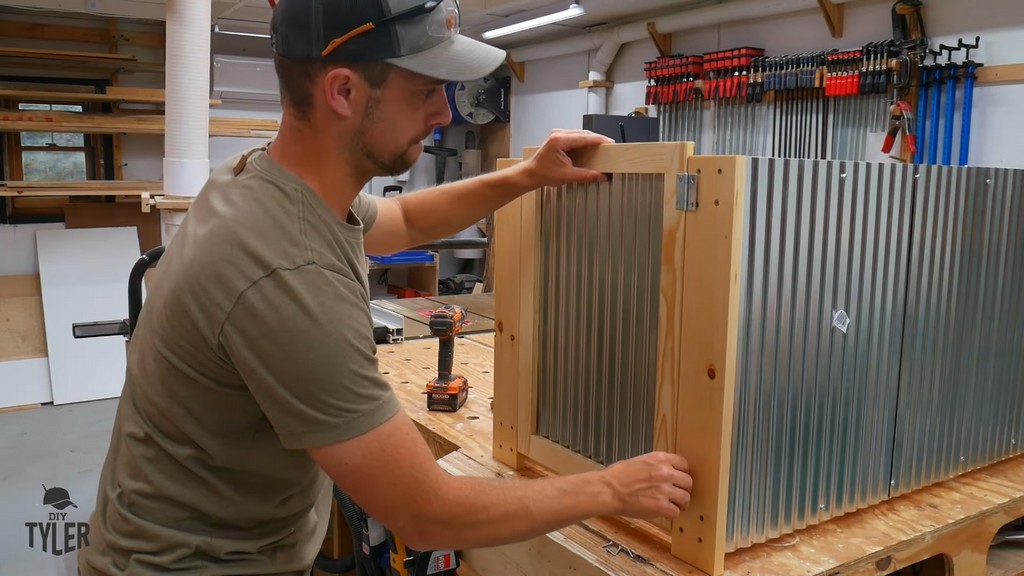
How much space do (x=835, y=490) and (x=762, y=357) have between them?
31cm

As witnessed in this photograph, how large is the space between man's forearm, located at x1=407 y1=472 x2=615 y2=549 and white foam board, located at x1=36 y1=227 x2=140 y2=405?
4.29 m

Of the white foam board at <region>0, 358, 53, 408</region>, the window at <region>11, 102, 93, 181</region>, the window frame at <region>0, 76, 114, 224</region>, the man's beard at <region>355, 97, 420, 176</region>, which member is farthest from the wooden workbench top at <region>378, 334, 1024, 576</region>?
the window at <region>11, 102, 93, 181</region>

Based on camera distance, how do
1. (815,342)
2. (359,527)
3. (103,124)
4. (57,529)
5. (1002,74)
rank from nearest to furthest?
(815,342)
(359,527)
(1002,74)
(57,529)
(103,124)

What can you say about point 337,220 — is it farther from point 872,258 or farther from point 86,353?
point 86,353

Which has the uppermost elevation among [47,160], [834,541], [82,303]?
[47,160]

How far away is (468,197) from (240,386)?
1.88 feet

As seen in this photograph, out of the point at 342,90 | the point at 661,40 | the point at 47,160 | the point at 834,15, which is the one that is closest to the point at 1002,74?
the point at 834,15

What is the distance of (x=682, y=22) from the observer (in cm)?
393

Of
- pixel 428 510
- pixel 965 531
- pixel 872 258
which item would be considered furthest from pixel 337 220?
pixel 965 531

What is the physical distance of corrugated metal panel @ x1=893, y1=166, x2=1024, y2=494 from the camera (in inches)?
48.4

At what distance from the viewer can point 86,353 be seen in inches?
179

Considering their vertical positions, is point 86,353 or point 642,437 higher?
point 642,437

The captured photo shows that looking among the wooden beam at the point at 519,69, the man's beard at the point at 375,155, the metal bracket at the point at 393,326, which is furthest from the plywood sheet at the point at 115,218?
the man's beard at the point at 375,155

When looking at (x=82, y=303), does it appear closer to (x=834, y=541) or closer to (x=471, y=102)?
(x=471, y=102)
